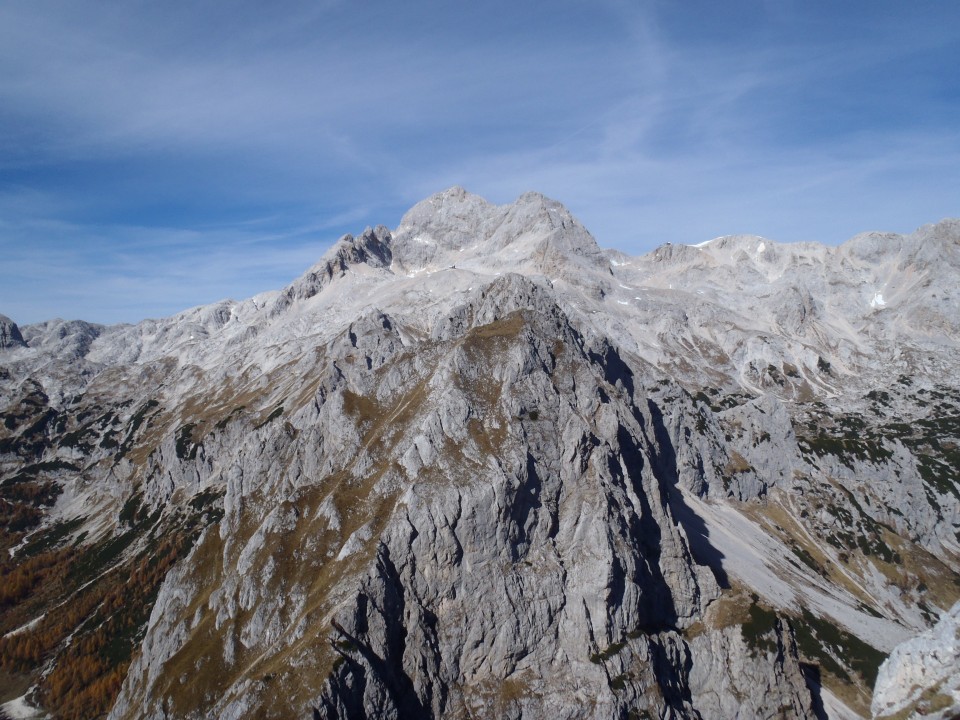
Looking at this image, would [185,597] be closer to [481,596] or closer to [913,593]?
[481,596]

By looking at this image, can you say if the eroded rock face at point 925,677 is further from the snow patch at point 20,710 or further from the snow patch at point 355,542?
the snow patch at point 20,710

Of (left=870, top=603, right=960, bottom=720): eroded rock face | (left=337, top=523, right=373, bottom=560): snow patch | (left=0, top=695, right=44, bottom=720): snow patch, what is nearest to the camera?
(left=870, top=603, right=960, bottom=720): eroded rock face

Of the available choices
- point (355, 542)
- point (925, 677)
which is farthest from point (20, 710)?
point (925, 677)

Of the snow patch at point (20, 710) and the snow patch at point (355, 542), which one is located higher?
the snow patch at point (355, 542)

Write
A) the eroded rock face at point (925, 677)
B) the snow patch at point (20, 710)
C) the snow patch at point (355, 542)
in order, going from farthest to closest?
1. the snow patch at point (20, 710)
2. the snow patch at point (355, 542)
3. the eroded rock face at point (925, 677)

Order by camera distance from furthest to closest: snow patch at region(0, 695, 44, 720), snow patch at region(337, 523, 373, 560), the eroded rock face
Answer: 1. snow patch at region(0, 695, 44, 720)
2. snow patch at region(337, 523, 373, 560)
3. the eroded rock face

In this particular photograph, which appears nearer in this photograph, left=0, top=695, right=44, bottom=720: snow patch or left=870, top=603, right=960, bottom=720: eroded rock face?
left=870, top=603, right=960, bottom=720: eroded rock face

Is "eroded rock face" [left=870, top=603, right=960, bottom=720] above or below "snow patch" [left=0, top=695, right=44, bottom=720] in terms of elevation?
above

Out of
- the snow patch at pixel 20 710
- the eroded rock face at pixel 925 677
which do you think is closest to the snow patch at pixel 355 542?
the eroded rock face at pixel 925 677

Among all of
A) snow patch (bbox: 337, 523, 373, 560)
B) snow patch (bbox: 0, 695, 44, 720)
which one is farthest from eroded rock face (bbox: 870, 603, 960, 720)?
snow patch (bbox: 0, 695, 44, 720)

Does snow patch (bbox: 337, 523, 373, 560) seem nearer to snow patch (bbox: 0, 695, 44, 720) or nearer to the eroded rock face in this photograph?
the eroded rock face

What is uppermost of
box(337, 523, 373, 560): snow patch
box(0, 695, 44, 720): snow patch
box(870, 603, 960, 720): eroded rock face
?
box(337, 523, 373, 560): snow patch

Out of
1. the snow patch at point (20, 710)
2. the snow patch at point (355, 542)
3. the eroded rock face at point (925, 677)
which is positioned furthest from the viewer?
the snow patch at point (20, 710)
